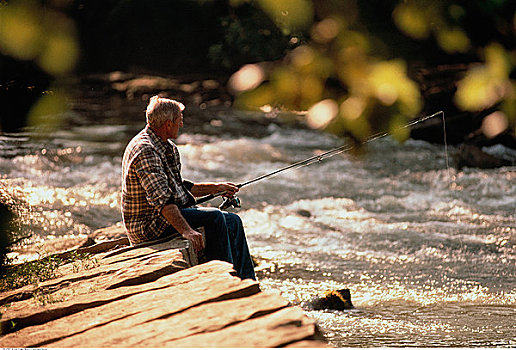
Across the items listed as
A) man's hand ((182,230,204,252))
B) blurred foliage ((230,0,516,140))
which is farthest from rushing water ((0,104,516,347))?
blurred foliage ((230,0,516,140))

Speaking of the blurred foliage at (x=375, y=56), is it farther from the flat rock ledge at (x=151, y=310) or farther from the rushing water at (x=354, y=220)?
the rushing water at (x=354, y=220)

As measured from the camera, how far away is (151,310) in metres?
2.84

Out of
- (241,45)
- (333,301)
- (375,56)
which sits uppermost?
(241,45)

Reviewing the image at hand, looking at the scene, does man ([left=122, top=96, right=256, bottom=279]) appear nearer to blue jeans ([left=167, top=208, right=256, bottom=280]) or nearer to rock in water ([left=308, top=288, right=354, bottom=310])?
blue jeans ([left=167, top=208, right=256, bottom=280])

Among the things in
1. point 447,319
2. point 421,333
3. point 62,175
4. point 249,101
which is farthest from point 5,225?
point 62,175

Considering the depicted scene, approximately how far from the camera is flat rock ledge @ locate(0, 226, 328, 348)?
244 centimetres

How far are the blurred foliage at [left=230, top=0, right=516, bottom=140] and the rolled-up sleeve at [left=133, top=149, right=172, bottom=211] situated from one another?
2966 millimetres

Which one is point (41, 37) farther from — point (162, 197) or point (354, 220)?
point (354, 220)

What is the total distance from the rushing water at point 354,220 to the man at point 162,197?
113 cm

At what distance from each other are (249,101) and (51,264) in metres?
3.11

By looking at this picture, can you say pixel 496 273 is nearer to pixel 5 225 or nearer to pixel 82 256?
pixel 82 256

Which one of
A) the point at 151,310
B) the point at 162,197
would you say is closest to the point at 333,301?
the point at 162,197

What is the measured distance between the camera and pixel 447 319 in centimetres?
557

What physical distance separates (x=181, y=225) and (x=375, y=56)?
10.1 feet
